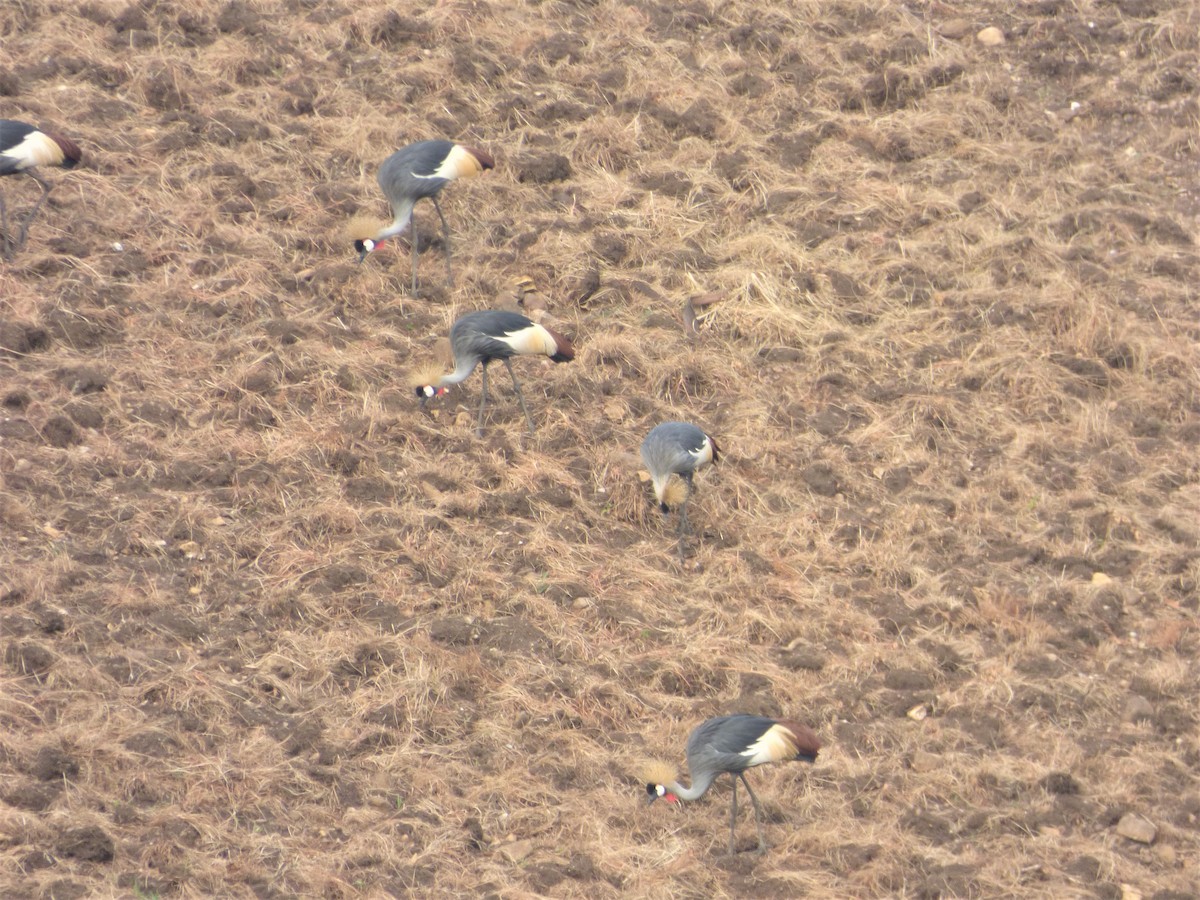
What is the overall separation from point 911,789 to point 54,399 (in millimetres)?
4304

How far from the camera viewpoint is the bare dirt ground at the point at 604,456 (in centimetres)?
529

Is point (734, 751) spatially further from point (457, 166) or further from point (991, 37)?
point (991, 37)

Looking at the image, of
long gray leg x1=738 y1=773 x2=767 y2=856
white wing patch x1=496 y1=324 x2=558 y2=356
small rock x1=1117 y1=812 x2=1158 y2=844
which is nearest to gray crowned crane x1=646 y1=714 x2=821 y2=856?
long gray leg x1=738 y1=773 x2=767 y2=856

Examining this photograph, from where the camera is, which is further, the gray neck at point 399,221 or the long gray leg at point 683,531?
the gray neck at point 399,221

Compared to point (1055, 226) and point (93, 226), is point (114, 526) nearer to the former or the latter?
point (93, 226)

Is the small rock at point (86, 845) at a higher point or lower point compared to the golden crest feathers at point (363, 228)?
lower

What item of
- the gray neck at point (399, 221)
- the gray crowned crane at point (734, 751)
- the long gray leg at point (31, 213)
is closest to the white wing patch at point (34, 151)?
the long gray leg at point (31, 213)

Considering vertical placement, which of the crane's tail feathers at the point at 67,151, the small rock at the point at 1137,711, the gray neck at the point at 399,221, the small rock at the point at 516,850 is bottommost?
the small rock at the point at 516,850

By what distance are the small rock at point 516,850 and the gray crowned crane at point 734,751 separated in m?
0.49

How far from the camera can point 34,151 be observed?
299 inches

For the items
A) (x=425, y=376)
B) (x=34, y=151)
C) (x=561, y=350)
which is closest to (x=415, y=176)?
(x=425, y=376)

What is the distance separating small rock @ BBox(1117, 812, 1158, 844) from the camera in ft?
17.2

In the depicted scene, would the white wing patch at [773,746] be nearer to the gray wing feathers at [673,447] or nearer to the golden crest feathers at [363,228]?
the gray wing feathers at [673,447]

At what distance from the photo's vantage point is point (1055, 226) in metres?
8.39
